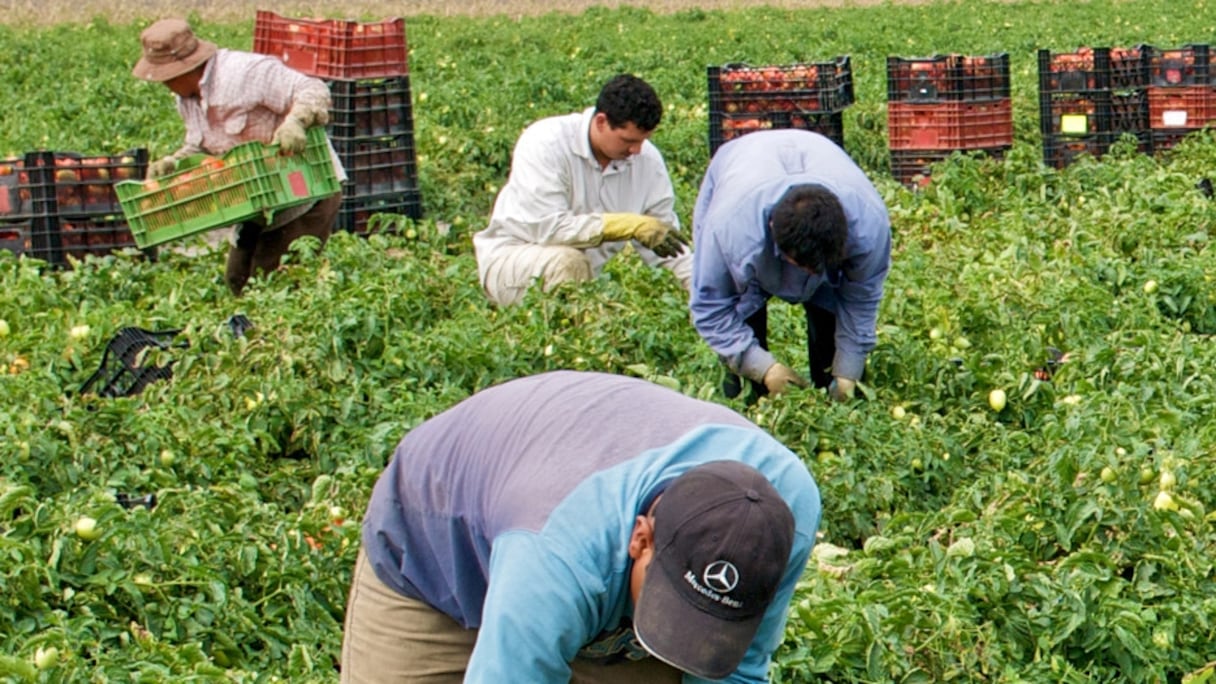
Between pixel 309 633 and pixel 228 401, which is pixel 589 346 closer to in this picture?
pixel 228 401

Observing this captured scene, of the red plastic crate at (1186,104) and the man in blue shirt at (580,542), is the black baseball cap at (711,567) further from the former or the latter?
the red plastic crate at (1186,104)

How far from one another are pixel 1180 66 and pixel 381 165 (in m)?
4.41

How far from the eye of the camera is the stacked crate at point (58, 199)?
7.79 m

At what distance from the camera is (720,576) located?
2.29 meters

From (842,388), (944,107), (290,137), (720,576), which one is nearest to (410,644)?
(720,576)

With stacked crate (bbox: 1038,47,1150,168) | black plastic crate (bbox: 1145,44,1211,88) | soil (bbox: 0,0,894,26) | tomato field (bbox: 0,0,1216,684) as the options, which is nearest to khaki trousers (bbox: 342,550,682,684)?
tomato field (bbox: 0,0,1216,684)

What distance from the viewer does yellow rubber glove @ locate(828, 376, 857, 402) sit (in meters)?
5.52

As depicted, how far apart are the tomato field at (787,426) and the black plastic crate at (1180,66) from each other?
0.69 metres

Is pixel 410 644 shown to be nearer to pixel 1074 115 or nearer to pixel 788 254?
pixel 788 254

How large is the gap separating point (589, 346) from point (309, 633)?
2.03 m

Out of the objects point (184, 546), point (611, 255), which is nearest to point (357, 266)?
point (611, 255)

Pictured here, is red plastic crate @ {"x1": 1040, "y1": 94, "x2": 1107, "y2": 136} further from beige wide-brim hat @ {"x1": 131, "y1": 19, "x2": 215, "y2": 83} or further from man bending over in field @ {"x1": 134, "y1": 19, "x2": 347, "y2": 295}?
beige wide-brim hat @ {"x1": 131, "y1": 19, "x2": 215, "y2": 83}

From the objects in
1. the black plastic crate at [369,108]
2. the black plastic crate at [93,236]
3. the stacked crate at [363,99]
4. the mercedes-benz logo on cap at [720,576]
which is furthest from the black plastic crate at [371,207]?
the mercedes-benz logo on cap at [720,576]

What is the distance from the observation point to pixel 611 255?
6.89 m
